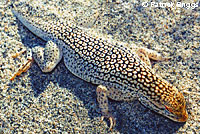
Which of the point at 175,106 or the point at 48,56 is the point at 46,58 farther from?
the point at 175,106

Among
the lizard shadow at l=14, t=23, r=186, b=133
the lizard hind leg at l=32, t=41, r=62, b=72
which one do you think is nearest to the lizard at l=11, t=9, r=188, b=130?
the lizard hind leg at l=32, t=41, r=62, b=72

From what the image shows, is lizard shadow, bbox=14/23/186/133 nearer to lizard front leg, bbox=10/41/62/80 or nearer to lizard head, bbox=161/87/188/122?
lizard front leg, bbox=10/41/62/80

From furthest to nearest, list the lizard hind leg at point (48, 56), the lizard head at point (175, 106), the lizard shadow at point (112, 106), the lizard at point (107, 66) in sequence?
the lizard hind leg at point (48, 56)
the lizard shadow at point (112, 106)
the lizard at point (107, 66)
the lizard head at point (175, 106)

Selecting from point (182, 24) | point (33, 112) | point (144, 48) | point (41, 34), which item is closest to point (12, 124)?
point (33, 112)

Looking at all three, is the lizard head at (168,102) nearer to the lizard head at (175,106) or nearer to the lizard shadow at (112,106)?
the lizard head at (175,106)

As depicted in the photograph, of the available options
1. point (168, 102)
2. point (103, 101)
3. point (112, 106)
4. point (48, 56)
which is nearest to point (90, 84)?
point (103, 101)

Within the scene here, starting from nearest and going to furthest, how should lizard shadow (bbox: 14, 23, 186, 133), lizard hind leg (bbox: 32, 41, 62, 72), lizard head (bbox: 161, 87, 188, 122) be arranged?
lizard head (bbox: 161, 87, 188, 122) < lizard shadow (bbox: 14, 23, 186, 133) < lizard hind leg (bbox: 32, 41, 62, 72)

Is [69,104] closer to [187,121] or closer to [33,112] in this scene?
[33,112]

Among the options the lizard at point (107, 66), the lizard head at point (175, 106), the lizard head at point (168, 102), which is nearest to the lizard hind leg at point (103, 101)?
the lizard at point (107, 66)
